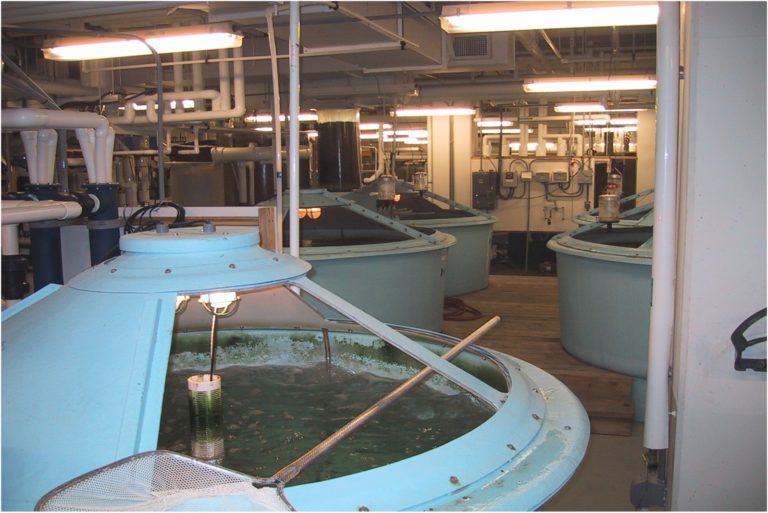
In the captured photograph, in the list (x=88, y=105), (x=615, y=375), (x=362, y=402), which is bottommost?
(x=615, y=375)

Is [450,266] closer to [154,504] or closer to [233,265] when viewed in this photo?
[233,265]

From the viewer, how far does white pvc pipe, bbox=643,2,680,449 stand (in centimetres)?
230

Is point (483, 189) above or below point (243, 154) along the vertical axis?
below

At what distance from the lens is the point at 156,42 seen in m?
4.25

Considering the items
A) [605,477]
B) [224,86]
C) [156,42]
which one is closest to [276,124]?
[156,42]

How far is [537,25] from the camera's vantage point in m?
3.94

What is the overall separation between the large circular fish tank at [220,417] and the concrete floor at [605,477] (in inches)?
57.0

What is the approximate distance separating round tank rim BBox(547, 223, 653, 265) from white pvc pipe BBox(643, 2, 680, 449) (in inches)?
90.4

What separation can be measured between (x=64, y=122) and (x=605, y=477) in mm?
3675

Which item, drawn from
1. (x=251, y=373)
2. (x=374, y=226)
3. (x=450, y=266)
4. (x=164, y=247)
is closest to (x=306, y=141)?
(x=450, y=266)

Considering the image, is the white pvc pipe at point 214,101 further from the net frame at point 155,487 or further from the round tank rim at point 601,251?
the net frame at point 155,487

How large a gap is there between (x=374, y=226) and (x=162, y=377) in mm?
4741

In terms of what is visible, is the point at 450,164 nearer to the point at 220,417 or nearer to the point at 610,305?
the point at 610,305

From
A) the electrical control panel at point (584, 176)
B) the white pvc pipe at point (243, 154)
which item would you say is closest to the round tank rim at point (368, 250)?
the white pvc pipe at point (243, 154)
